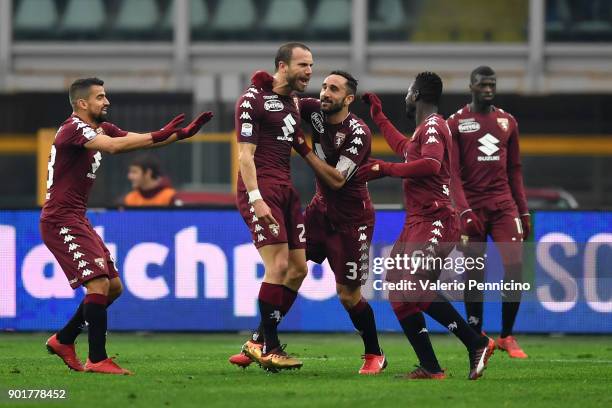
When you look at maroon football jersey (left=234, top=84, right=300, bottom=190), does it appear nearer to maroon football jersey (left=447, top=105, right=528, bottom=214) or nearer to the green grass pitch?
the green grass pitch

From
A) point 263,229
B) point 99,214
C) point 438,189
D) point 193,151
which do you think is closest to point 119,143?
point 263,229

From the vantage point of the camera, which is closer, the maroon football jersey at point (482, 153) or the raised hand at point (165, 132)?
the raised hand at point (165, 132)

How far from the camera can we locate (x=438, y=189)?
9.72 m

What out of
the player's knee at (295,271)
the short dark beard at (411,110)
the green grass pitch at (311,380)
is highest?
the short dark beard at (411,110)

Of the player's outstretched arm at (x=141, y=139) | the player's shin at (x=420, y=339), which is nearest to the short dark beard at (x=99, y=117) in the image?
the player's outstretched arm at (x=141, y=139)

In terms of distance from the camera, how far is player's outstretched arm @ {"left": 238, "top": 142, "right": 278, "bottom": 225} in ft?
31.9

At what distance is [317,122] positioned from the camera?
10383 mm

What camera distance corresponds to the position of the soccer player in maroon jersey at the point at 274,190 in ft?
32.5

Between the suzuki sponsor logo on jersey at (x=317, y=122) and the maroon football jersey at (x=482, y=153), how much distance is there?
6.82ft

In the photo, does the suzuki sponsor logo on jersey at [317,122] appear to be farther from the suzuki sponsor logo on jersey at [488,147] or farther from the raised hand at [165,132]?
the suzuki sponsor logo on jersey at [488,147]

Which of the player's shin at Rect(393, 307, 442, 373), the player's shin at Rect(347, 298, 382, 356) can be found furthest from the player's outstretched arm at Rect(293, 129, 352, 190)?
the player's shin at Rect(393, 307, 442, 373)

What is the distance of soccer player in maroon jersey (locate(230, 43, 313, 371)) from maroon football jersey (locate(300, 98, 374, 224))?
219 mm

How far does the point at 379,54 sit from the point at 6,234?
690 inches

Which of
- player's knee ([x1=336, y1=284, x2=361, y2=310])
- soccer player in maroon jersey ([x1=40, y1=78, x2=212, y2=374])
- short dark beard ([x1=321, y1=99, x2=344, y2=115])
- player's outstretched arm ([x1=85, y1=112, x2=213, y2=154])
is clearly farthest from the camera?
player's knee ([x1=336, y1=284, x2=361, y2=310])
